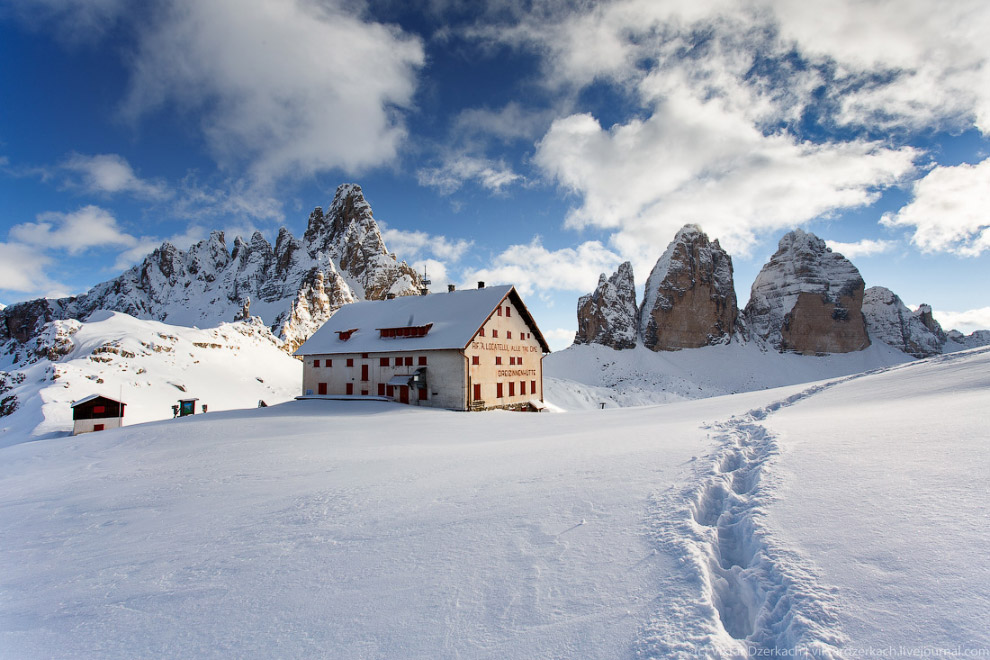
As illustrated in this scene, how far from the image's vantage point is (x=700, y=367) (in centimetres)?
9238

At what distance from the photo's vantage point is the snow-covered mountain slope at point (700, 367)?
264ft

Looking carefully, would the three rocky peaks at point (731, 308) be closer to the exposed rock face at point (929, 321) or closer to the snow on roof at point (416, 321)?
the exposed rock face at point (929, 321)

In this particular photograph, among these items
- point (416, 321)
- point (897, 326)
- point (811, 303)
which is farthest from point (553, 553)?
point (897, 326)

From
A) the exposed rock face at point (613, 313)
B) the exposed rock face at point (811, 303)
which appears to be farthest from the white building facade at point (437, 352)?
the exposed rock face at point (811, 303)

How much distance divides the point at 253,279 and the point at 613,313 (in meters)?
97.5

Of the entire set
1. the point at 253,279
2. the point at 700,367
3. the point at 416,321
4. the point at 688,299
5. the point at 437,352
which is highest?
the point at 253,279

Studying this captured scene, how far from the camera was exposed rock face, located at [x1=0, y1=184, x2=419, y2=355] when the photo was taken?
106125mm

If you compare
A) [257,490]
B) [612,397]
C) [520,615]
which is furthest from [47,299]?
[520,615]

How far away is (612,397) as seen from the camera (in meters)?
65.6

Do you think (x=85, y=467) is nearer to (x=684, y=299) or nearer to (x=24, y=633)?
(x=24, y=633)

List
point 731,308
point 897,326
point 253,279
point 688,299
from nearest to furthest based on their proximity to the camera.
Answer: point 688,299
point 731,308
point 897,326
point 253,279

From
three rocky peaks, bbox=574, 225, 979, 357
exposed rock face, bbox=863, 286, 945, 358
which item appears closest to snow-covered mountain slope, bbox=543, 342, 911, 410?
three rocky peaks, bbox=574, 225, 979, 357

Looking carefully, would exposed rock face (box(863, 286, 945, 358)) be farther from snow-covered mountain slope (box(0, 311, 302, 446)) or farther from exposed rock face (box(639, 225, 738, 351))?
snow-covered mountain slope (box(0, 311, 302, 446))

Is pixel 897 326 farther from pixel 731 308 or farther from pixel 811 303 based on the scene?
pixel 731 308
